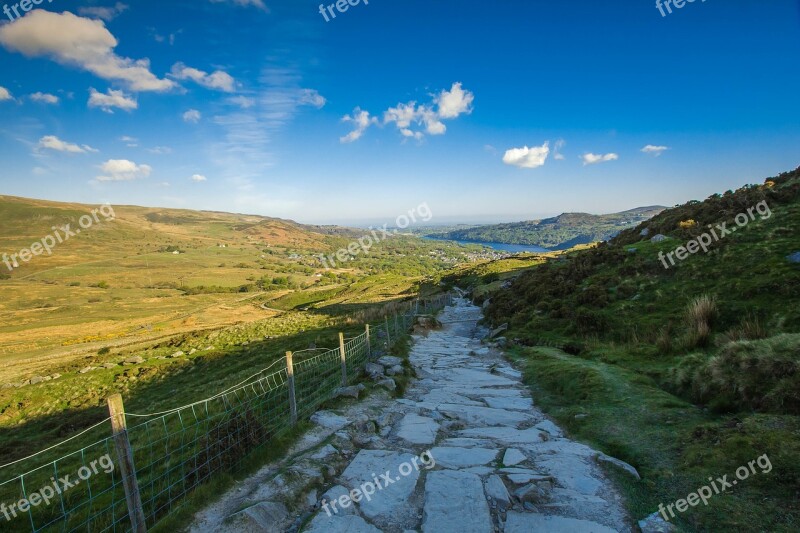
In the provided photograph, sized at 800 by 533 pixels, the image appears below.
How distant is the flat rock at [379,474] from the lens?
4484 mm

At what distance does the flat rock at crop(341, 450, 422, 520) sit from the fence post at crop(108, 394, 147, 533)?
7.56 ft

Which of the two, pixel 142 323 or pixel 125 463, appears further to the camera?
pixel 142 323

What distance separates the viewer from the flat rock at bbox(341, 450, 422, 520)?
4484 mm

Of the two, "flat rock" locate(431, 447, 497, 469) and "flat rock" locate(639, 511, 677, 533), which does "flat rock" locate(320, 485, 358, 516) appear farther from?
"flat rock" locate(639, 511, 677, 533)

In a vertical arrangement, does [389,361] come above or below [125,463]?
below

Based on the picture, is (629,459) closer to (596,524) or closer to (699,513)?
(699,513)

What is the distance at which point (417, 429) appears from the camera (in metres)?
6.88

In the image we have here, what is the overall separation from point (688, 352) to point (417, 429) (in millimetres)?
7604

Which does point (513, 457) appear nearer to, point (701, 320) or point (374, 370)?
point (374, 370)

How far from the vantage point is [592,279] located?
59.0ft

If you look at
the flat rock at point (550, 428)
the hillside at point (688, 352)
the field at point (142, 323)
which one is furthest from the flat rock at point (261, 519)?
the field at point (142, 323)

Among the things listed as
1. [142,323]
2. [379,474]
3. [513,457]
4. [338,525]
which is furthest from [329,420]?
[142,323]

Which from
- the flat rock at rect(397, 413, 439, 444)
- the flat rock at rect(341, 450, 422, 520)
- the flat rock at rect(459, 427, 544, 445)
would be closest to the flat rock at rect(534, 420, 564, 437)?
the flat rock at rect(459, 427, 544, 445)

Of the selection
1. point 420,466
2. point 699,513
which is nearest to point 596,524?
point 699,513
